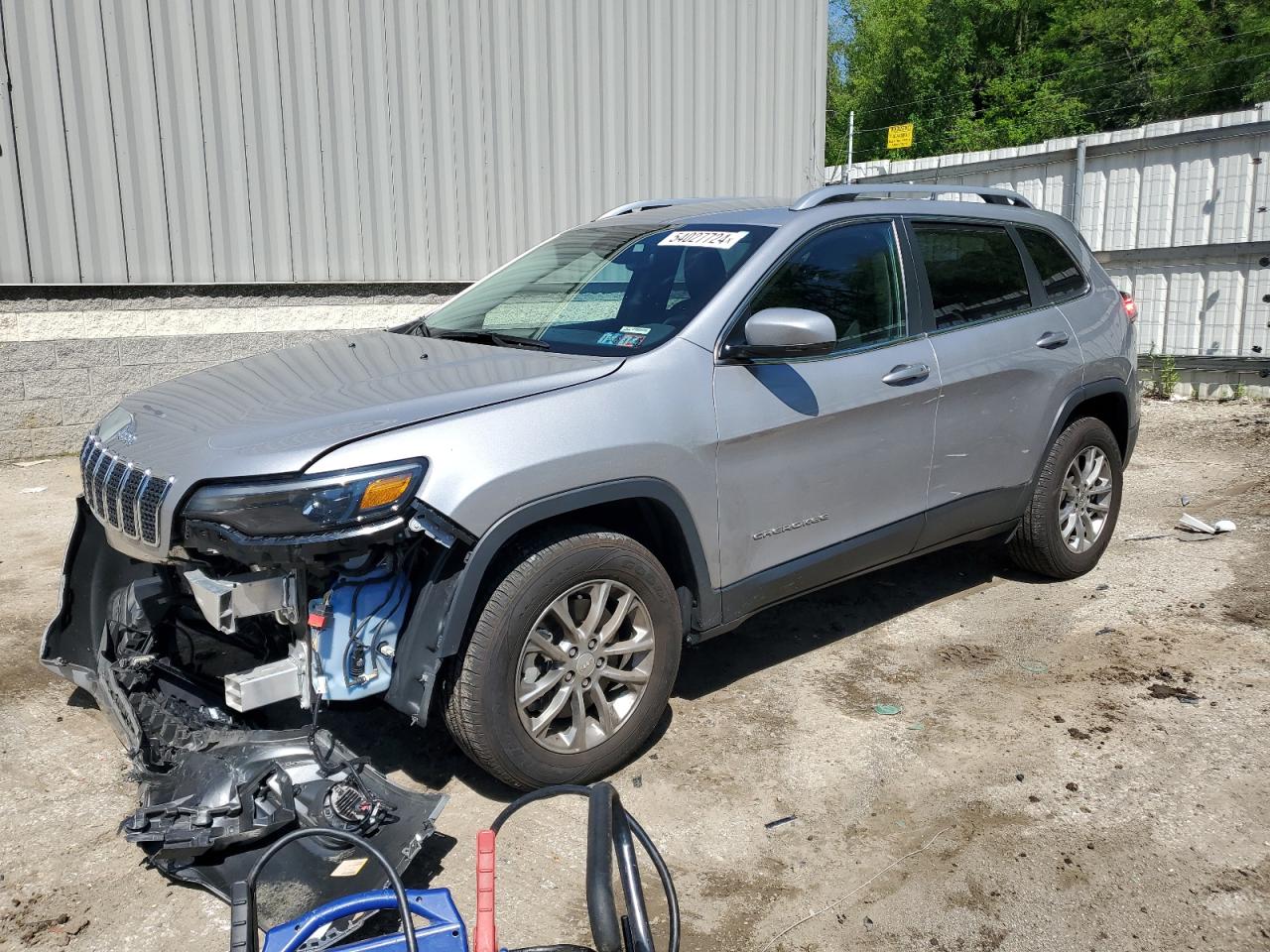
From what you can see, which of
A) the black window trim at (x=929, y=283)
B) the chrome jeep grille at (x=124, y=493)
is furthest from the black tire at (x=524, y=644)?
the black window trim at (x=929, y=283)

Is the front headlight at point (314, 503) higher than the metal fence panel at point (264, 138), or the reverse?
the metal fence panel at point (264, 138)

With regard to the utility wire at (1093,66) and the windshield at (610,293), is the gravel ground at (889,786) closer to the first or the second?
the windshield at (610,293)

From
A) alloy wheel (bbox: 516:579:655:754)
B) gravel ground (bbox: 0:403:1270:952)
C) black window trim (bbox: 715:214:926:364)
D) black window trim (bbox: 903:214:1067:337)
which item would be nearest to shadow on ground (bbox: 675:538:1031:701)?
gravel ground (bbox: 0:403:1270:952)

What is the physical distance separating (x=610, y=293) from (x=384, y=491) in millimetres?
1501

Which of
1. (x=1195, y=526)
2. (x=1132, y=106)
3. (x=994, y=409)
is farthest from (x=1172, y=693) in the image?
(x=1132, y=106)

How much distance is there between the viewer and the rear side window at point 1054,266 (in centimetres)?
522

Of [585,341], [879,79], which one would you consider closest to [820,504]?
[585,341]

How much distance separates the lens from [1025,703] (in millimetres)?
4254

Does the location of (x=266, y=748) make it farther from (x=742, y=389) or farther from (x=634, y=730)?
(x=742, y=389)

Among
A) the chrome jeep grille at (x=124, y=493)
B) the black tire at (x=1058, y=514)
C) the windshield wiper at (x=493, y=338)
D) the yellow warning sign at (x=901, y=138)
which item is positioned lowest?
the black tire at (x=1058, y=514)

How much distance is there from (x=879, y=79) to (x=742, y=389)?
47269 mm

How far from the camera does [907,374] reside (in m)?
4.31

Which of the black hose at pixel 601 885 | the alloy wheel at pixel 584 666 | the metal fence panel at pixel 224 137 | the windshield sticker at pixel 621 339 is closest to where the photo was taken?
the black hose at pixel 601 885

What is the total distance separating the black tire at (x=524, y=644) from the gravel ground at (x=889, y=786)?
0.62 ft
